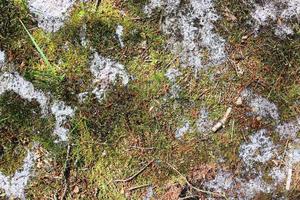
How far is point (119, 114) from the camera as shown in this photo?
3508 millimetres

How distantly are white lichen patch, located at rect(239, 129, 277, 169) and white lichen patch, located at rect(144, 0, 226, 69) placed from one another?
0.67 m

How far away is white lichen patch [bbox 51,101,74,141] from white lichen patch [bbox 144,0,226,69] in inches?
37.7

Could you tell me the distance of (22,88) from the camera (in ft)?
11.6

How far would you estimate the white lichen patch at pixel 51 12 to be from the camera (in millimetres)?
3551

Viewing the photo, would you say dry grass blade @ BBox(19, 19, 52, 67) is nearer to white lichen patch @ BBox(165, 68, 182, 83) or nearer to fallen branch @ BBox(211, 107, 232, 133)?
white lichen patch @ BBox(165, 68, 182, 83)

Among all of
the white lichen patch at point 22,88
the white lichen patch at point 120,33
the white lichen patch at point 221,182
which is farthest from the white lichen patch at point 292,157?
the white lichen patch at point 22,88

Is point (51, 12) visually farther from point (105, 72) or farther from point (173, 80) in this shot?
point (173, 80)

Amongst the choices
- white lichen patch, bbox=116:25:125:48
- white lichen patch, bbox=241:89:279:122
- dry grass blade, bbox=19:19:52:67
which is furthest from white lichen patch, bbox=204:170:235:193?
dry grass blade, bbox=19:19:52:67

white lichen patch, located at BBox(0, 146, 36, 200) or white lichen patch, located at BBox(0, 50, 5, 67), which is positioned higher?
white lichen patch, located at BBox(0, 50, 5, 67)

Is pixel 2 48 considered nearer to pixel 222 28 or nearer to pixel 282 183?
pixel 222 28

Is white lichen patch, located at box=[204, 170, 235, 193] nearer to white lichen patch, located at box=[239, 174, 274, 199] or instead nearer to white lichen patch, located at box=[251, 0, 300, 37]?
white lichen patch, located at box=[239, 174, 274, 199]

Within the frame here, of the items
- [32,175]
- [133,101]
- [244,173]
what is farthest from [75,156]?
[244,173]

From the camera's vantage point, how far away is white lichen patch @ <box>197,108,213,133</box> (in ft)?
11.6

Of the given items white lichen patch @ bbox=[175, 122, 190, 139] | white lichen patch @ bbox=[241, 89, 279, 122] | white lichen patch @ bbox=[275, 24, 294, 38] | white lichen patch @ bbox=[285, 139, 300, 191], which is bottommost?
white lichen patch @ bbox=[285, 139, 300, 191]
